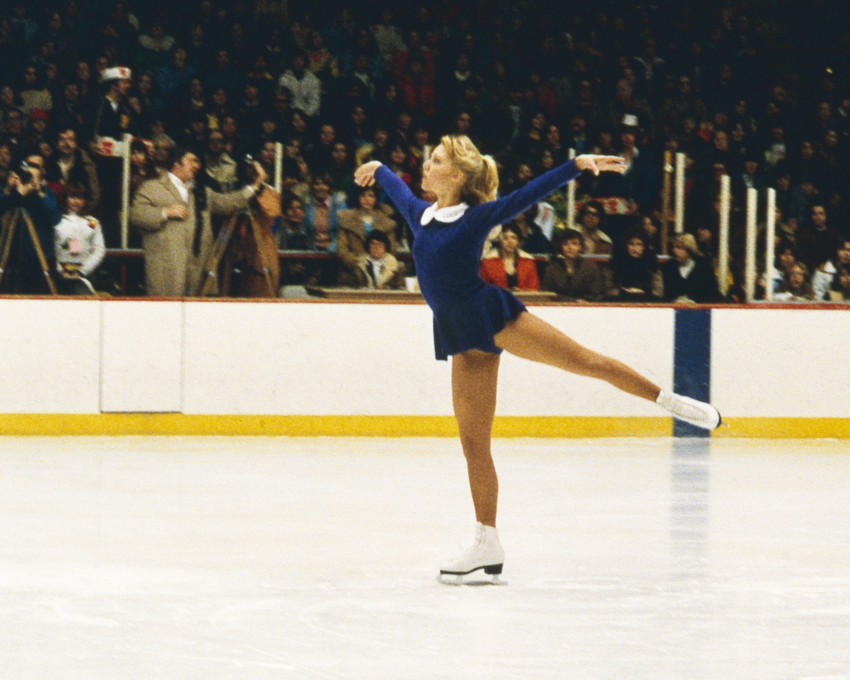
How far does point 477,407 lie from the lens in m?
4.39

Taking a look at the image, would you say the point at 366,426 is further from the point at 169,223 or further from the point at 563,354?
the point at 563,354

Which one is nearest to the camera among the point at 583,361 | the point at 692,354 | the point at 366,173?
the point at 583,361

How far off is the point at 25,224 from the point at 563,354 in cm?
578

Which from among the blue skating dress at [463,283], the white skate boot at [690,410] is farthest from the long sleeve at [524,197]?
the white skate boot at [690,410]

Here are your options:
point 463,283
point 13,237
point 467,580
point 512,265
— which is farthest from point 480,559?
point 13,237

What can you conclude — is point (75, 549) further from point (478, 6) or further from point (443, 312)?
point (478, 6)

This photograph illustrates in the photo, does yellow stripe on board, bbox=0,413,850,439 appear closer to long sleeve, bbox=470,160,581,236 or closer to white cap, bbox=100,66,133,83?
white cap, bbox=100,66,133,83

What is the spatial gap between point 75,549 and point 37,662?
64.7 inches

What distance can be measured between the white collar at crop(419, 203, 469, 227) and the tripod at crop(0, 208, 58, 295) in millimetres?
5179

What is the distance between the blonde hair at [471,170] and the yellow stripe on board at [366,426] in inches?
186

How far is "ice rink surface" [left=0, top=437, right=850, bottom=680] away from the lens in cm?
351

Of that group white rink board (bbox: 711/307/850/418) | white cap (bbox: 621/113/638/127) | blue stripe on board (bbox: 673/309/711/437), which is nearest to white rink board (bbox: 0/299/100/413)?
blue stripe on board (bbox: 673/309/711/437)

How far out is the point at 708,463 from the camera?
313 inches

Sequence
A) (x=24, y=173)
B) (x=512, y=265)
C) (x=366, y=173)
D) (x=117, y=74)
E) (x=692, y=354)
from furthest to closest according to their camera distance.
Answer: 1. (x=117, y=74)
2. (x=512, y=265)
3. (x=692, y=354)
4. (x=24, y=173)
5. (x=366, y=173)
